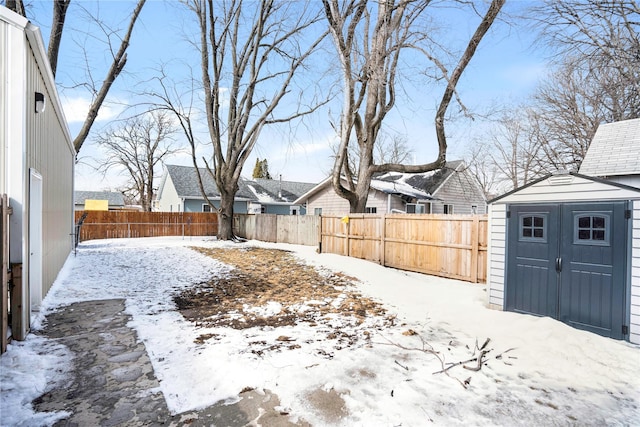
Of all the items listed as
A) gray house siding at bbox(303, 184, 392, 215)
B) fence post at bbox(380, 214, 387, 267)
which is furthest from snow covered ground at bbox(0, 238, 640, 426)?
gray house siding at bbox(303, 184, 392, 215)

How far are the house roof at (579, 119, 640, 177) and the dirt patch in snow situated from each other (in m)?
7.96

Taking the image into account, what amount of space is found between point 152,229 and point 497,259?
19.4m

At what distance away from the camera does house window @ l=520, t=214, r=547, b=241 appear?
4977 mm

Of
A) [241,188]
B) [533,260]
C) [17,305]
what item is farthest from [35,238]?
[241,188]

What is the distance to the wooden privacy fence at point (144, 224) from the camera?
1844cm

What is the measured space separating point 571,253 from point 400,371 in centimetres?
313

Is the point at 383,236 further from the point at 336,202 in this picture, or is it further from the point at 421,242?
the point at 336,202

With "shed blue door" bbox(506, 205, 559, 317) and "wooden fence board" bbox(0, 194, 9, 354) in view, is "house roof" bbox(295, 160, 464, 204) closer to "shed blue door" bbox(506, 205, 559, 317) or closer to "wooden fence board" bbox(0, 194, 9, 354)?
"shed blue door" bbox(506, 205, 559, 317)

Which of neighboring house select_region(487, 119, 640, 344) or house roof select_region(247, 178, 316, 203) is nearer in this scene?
neighboring house select_region(487, 119, 640, 344)

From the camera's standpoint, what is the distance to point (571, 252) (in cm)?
464

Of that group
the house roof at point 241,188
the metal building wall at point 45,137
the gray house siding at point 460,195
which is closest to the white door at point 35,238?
the metal building wall at point 45,137

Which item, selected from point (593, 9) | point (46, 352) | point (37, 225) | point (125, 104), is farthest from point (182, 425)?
point (593, 9)

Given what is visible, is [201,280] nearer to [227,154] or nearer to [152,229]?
→ [227,154]

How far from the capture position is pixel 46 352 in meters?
3.54
